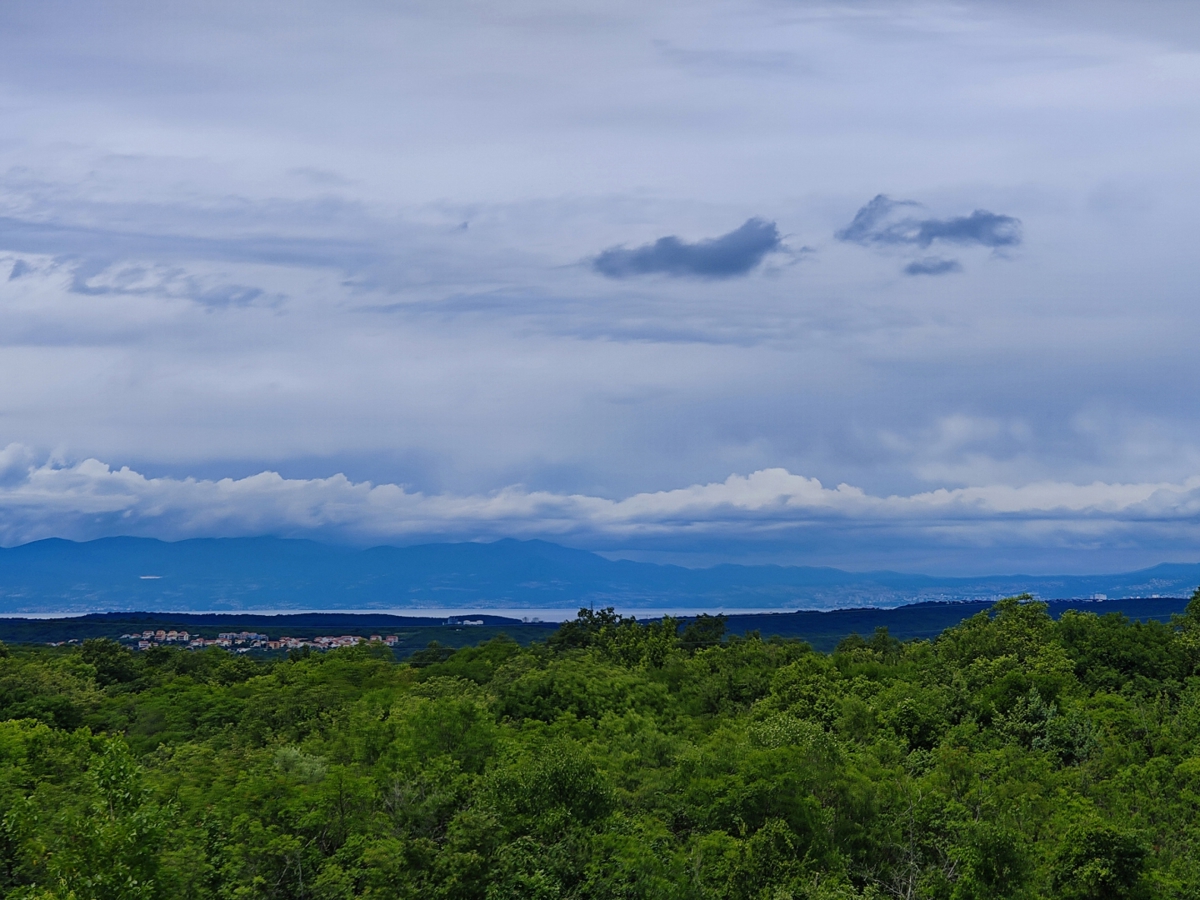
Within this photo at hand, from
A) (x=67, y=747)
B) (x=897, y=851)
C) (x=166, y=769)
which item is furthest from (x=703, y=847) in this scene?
(x=67, y=747)

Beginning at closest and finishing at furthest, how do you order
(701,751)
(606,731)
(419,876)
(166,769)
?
(419,876)
(701,751)
(166,769)
(606,731)

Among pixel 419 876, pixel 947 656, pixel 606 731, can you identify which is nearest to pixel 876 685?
pixel 947 656

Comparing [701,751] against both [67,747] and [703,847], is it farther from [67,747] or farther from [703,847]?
[67,747]

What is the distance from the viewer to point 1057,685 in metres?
65.6

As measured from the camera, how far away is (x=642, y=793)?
4647 centimetres

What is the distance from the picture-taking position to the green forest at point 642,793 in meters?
37.7

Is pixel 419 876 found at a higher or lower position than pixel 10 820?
lower

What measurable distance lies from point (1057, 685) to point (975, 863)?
3173 centimetres

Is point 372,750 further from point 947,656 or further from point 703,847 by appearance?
point 947,656

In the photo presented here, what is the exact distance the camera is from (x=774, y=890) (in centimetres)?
3878

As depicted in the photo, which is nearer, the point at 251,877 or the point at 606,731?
the point at 251,877

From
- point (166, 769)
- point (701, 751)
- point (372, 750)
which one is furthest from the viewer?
point (166, 769)

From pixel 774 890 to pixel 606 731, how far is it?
25985 mm

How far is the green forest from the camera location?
1484 inches
